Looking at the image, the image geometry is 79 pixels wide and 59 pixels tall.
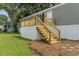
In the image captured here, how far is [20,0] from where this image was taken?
8.75m

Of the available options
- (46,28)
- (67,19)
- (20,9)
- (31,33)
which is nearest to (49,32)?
(46,28)

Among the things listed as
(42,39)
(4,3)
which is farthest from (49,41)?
(4,3)

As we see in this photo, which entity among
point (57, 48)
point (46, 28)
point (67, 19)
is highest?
point (67, 19)

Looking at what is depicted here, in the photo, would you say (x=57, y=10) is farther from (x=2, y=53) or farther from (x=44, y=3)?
(x=2, y=53)

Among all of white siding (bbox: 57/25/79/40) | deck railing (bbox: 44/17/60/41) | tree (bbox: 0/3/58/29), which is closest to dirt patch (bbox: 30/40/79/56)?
white siding (bbox: 57/25/79/40)

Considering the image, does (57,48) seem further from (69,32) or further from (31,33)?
(31,33)

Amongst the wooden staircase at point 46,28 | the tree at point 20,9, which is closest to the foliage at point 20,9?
the tree at point 20,9

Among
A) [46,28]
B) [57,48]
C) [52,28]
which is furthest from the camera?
[46,28]

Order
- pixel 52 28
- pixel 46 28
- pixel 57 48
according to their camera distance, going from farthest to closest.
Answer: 1. pixel 46 28
2. pixel 52 28
3. pixel 57 48

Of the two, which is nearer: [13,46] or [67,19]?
[13,46]

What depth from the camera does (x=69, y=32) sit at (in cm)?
918

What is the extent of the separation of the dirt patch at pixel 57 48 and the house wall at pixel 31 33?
19 centimetres

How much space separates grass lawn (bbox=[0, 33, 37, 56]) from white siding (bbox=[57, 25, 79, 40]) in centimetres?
100

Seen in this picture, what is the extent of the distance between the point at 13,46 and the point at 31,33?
2.25 feet
